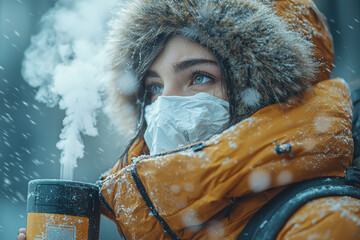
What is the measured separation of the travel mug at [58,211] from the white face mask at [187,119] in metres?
0.43

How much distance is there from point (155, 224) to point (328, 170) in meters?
0.77

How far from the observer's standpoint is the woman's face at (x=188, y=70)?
1.60 m

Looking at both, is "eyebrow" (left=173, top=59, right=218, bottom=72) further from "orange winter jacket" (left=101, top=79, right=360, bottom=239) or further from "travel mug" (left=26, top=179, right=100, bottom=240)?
"travel mug" (left=26, top=179, right=100, bottom=240)

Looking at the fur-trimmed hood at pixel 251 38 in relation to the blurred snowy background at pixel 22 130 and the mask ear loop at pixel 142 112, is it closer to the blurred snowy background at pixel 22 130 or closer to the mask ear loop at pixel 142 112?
the mask ear loop at pixel 142 112

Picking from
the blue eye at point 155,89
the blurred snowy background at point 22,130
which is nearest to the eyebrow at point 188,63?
the blue eye at point 155,89

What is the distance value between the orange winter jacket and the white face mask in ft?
0.72

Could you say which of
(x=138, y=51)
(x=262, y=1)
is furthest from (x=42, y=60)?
(x=262, y=1)

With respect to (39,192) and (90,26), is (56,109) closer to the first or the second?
(90,26)

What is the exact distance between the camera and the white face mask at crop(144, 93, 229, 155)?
1.56 metres

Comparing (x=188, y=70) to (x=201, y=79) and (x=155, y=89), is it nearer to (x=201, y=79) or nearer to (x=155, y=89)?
(x=201, y=79)

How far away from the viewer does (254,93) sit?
1.43 meters

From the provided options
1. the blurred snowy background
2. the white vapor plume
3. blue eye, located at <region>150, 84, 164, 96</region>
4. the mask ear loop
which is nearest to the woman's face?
blue eye, located at <region>150, 84, 164, 96</region>

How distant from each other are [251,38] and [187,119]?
49 centimetres

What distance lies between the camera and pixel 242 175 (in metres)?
1.22
